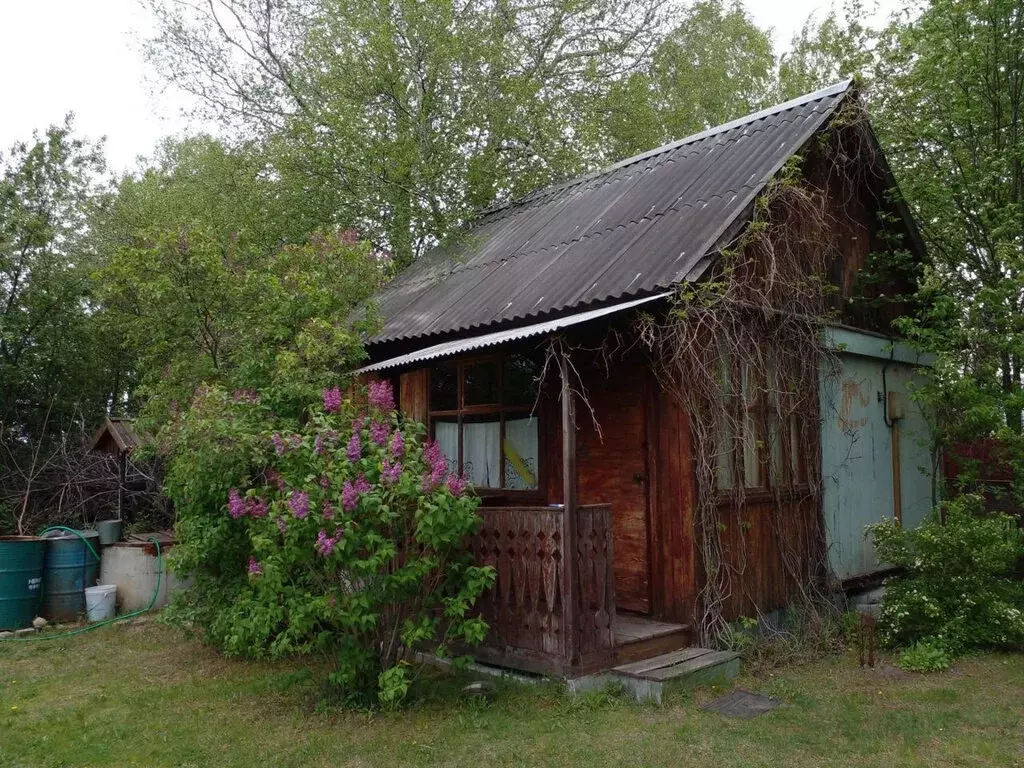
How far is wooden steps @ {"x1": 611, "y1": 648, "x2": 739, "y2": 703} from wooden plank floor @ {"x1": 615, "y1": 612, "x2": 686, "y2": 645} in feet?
0.49

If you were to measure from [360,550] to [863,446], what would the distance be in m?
5.38

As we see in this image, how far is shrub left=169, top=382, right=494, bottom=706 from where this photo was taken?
495 centimetres

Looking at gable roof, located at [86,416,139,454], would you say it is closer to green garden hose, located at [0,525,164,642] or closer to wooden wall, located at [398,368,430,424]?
green garden hose, located at [0,525,164,642]

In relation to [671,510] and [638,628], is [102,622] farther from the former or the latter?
[671,510]

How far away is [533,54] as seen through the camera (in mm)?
17422

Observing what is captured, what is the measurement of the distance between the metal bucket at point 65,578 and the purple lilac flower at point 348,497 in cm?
597

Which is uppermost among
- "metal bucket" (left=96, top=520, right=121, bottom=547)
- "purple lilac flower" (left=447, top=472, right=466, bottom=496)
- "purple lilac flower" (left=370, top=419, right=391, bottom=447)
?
"purple lilac flower" (left=370, top=419, right=391, bottom=447)

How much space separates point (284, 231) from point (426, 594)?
9210 millimetres

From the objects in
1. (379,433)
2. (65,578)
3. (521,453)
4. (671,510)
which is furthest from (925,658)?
(65,578)

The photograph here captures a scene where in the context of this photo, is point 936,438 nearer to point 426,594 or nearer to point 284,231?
point 426,594

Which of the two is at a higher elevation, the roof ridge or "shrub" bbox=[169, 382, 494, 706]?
the roof ridge

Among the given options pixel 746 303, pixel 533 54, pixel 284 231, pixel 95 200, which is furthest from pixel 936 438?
pixel 95 200

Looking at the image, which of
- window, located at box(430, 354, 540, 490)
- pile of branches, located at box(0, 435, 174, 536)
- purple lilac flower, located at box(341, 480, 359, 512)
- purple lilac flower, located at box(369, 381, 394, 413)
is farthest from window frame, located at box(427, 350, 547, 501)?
pile of branches, located at box(0, 435, 174, 536)

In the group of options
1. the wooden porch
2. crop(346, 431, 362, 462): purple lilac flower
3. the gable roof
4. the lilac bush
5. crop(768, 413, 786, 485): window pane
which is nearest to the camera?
the lilac bush
